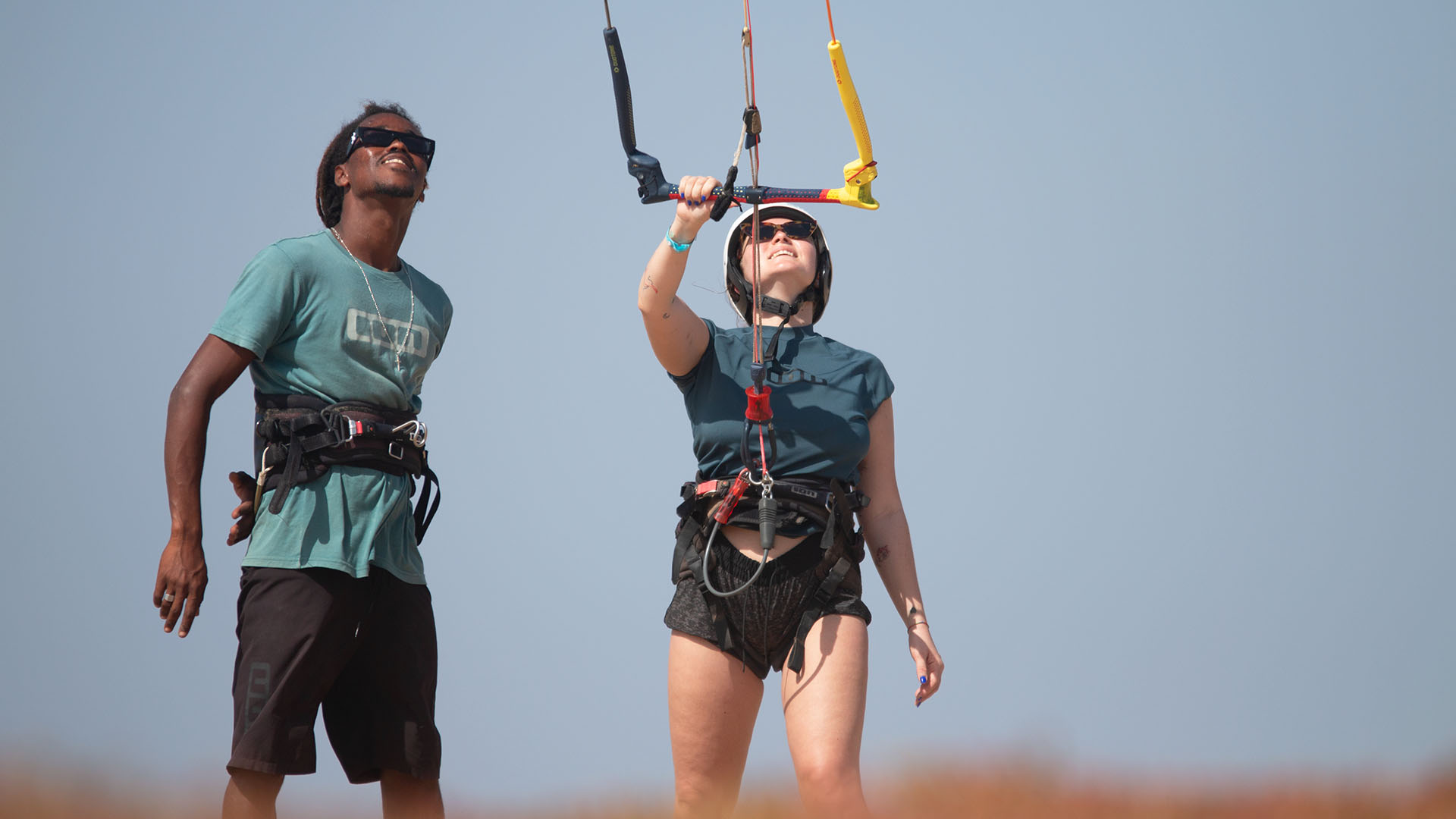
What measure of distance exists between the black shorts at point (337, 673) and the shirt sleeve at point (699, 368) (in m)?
1.13

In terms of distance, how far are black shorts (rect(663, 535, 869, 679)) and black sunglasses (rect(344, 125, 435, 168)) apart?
184 cm

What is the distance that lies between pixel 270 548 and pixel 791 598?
1.68 m

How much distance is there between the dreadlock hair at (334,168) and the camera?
17.3ft

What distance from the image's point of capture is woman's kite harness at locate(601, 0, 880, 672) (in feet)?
15.1

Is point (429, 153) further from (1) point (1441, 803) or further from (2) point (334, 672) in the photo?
(1) point (1441, 803)

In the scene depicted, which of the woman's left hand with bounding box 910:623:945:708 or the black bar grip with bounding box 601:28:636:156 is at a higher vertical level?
the black bar grip with bounding box 601:28:636:156

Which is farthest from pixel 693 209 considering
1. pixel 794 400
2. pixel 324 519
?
pixel 324 519

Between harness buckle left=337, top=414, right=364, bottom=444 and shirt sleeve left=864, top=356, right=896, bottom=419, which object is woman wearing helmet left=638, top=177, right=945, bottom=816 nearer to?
shirt sleeve left=864, top=356, right=896, bottom=419

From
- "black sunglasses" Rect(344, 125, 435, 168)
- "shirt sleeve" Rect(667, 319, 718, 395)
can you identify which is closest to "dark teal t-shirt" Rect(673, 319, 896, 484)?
"shirt sleeve" Rect(667, 319, 718, 395)

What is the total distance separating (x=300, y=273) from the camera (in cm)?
461

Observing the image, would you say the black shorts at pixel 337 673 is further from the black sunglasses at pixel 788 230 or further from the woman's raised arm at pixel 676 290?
the black sunglasses at pixel 788 230

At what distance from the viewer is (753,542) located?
474 centimetres

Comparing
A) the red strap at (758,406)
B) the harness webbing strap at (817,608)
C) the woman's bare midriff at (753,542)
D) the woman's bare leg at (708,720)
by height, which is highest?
the red strap at (758,406)

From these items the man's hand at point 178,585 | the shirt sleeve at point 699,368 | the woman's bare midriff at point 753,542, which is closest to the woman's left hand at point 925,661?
the woman's bare midriff at point 753,542
